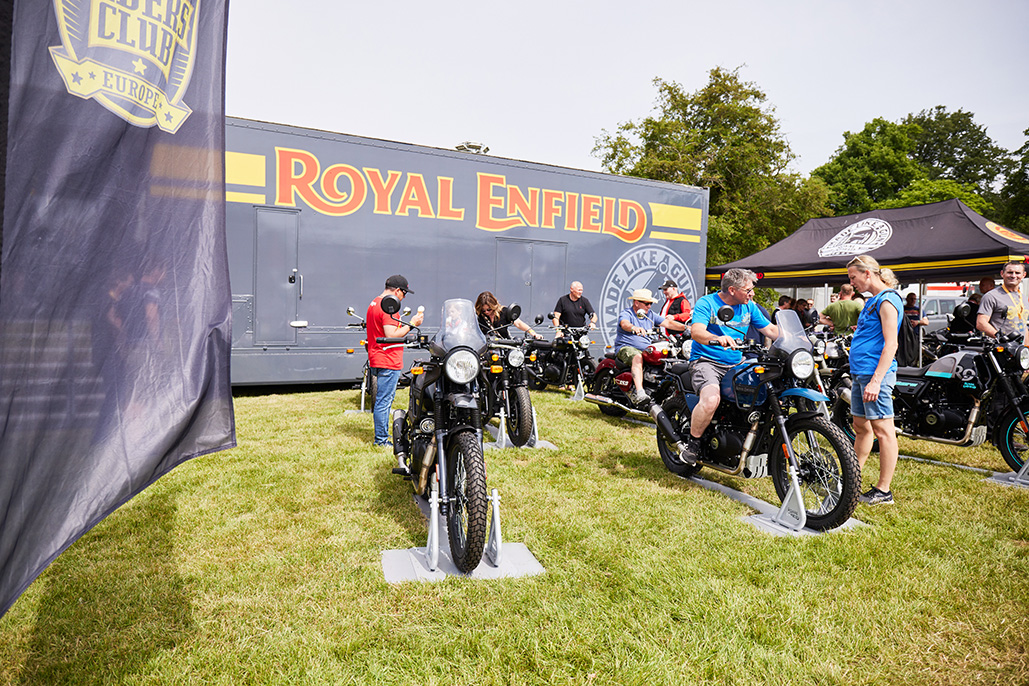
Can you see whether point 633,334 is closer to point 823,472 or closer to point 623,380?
point 623,380

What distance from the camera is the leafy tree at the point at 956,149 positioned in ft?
157

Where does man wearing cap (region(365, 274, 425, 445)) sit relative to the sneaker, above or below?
above

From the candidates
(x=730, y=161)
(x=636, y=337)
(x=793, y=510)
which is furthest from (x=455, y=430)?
(x=730, y=161)

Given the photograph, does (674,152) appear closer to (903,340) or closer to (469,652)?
(903,340)

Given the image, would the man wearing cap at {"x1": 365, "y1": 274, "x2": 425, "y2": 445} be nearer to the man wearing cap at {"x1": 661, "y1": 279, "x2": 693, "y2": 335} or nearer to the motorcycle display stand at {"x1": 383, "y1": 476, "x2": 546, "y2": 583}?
the motorcycle display stand at {"x1": 383, "y1": 476, "x2": 546, "y2": 583}

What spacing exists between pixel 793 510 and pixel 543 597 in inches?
80.6

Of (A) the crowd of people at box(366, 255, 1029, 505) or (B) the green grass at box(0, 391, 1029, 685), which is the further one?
(A) the crowd of people at box(366, 255, 1029, 505)

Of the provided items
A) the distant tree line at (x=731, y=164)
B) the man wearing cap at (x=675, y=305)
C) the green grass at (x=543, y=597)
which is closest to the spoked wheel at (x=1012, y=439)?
the green grass at (x=543, y=597)

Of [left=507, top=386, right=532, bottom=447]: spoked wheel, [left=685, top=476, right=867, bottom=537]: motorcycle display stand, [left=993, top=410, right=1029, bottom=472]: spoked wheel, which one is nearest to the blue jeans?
Result: [left=507, top=386, right=532, bottom=447]: spoked wheel

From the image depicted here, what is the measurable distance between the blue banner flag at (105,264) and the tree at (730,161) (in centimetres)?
2746

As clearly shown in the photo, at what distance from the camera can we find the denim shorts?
14.2 ft

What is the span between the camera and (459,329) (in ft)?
12.4

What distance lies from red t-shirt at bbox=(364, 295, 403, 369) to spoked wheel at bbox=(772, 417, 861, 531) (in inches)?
126

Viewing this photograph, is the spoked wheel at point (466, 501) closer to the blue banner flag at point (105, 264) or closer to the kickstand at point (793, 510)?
the blue banner flag at point (105, 264)
